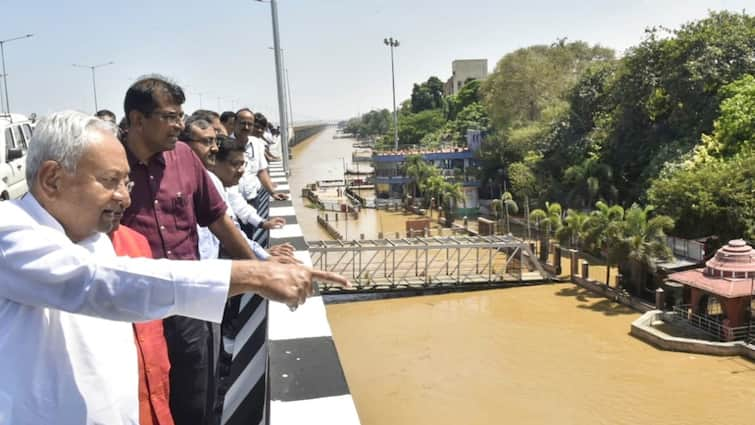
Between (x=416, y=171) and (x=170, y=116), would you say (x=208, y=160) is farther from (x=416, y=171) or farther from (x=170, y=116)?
(x=416, y=171)

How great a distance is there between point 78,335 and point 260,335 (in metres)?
1.33

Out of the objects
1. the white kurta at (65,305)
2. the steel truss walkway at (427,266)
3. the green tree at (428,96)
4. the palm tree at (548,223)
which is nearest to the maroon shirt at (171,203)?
the white kurta at (65,305)

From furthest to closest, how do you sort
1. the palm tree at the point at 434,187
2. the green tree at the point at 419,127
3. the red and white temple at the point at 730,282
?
the green tree at the point at 419,127 < the palm tree at the point at 434,187 < the red and white temple at the point at 730,282

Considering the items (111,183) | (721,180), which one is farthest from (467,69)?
(111,183)

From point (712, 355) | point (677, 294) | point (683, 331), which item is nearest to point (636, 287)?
point (677, 294)

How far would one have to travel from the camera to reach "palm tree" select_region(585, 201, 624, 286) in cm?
1811

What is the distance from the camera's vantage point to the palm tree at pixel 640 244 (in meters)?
17.5

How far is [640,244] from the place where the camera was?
17547mm

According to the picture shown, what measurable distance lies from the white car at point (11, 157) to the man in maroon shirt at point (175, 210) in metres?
6.61

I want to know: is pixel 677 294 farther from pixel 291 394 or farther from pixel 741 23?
pixel 291 394

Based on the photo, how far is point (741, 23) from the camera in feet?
76.2

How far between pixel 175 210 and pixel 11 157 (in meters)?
7.39

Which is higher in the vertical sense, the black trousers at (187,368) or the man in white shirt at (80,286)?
the man in white shirt at (80,286)

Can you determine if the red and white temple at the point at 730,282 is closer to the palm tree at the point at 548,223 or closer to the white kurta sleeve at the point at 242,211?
the palm tree at the point at 548,223
